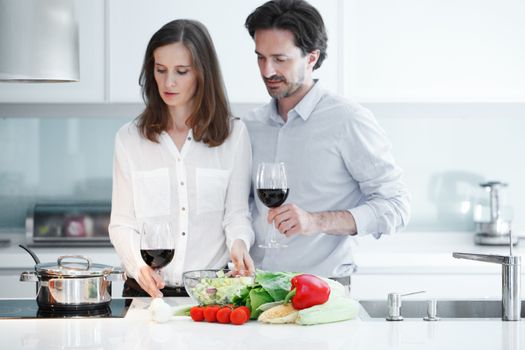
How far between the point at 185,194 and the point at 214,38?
1.60 meters

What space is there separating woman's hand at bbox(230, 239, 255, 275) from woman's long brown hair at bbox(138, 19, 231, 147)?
36cm

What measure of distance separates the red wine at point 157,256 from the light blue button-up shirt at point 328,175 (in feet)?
2.31

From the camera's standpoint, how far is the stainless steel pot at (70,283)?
2.59 meters

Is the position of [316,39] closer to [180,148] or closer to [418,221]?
[180,148]

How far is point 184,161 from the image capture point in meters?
3.20

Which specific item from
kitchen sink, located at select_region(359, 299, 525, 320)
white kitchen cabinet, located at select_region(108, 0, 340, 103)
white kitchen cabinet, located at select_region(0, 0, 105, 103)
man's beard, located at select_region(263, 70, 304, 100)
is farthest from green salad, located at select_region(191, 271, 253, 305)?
white kitchen cabinet, located at select_region(0, 0, 105, 103)

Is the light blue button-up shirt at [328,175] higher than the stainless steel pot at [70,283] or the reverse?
higher

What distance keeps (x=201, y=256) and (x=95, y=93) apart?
67.1 inches

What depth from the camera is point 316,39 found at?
3.29 meters

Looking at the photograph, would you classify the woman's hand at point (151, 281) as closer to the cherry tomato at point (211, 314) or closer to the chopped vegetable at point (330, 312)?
the cherry tomato at point (211, 314)

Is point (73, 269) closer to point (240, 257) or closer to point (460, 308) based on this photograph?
point (240, 257)

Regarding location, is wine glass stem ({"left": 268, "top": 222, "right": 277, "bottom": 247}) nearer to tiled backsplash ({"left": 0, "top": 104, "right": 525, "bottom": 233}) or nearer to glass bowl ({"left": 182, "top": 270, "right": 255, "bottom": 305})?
glass bowl ({"left": 182, "top": 270, "right": 255, "bottom": 305})

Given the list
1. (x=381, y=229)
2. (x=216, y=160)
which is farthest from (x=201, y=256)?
(x=381, y=229)

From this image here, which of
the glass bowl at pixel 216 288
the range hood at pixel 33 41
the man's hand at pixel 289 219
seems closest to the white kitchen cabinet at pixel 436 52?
the man's hand at pixel 289 219
